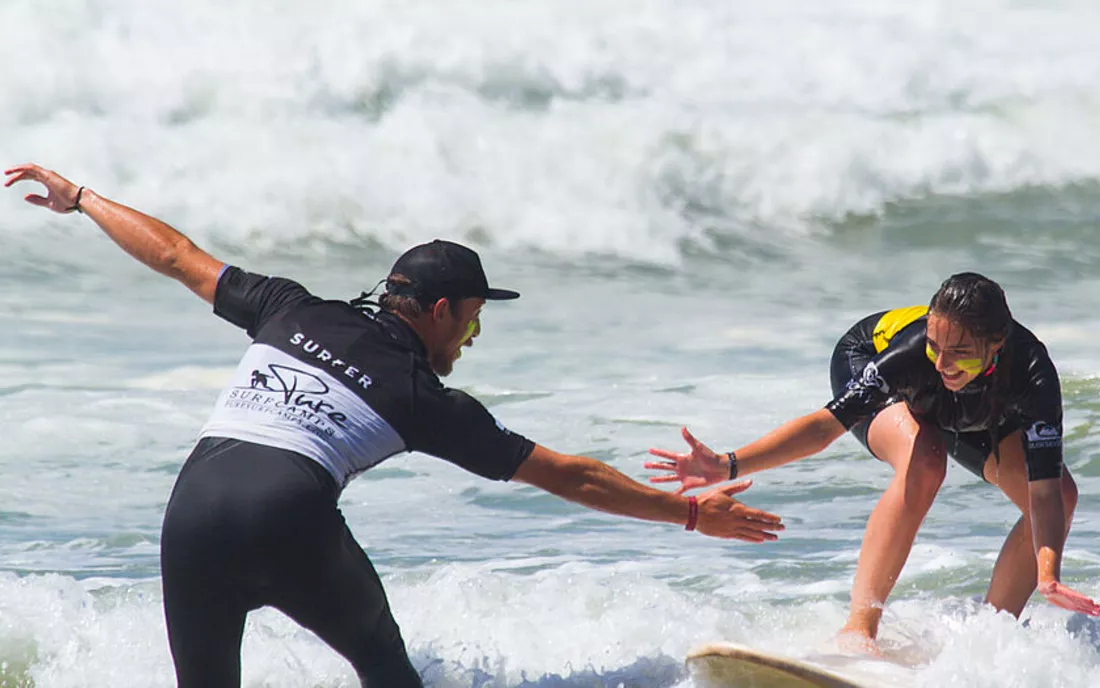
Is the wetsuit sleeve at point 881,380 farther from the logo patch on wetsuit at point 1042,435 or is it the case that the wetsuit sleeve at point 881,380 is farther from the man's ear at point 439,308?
the man's ear at point 439,308

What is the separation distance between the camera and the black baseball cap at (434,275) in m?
3.79

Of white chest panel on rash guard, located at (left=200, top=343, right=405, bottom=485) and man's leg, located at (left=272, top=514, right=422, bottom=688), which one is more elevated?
white chest panel on rash guard, located at (left=200, top=343, right=405, bottom=485)

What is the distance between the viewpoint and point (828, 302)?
43.9 feet

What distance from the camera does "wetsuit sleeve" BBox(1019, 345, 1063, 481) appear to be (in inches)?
175

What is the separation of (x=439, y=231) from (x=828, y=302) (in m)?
4.09

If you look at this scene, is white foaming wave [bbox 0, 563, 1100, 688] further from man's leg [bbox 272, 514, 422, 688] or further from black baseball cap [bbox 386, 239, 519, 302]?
black baseball cap [bbox 386, 239, 519, 302]

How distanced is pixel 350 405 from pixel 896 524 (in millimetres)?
1935

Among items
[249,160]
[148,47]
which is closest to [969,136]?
[249,160]

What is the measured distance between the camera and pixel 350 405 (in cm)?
357

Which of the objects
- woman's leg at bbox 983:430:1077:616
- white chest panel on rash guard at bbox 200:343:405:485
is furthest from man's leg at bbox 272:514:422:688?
woman's leg at bbox 983:430:1077:616

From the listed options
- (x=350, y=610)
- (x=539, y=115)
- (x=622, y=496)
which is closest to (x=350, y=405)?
(x=350, y=610)

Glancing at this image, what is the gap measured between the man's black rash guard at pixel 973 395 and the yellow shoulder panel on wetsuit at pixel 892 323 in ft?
0.64

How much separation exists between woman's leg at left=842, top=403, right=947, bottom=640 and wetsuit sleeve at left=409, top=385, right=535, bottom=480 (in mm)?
1531

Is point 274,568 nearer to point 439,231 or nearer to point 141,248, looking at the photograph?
point 141,248
